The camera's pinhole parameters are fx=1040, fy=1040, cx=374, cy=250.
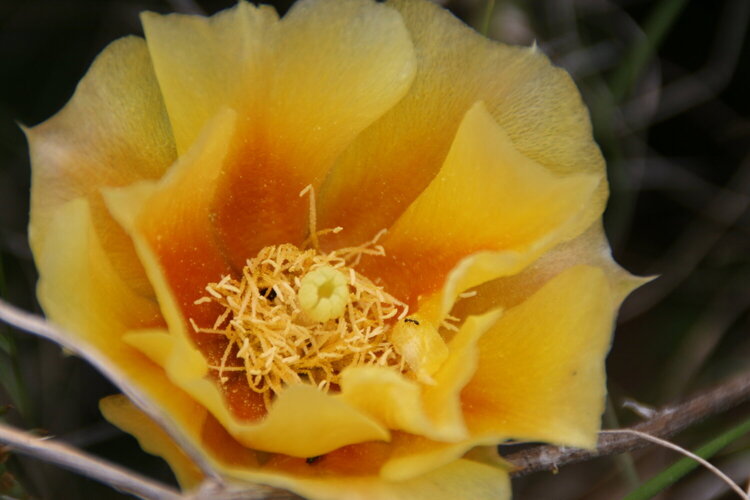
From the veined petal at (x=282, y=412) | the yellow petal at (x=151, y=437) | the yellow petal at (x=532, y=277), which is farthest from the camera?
the yellow petal at (x=532, y=277)

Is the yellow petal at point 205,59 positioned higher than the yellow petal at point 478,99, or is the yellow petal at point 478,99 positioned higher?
the yellow petal at point 205,59

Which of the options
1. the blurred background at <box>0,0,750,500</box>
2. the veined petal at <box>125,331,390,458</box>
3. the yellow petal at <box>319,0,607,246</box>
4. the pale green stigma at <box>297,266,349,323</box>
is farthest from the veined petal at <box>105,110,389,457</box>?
the blurred background at <box>0,0,750,500</box>

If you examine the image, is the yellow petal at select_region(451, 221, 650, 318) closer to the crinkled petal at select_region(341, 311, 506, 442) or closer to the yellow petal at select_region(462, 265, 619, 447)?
the yellow petal at select_region(462, 265, 619, 447)

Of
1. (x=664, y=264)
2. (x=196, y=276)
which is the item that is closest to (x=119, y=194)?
(x=196, y=276)

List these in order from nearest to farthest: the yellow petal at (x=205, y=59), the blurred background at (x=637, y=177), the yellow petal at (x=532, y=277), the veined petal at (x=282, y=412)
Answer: the veined petal at (x=282, y=412)
the yellow petal at (x=205, y=59)
the yellow petal at (x=532, y=277)
the blurred background at (x=637, y=177)

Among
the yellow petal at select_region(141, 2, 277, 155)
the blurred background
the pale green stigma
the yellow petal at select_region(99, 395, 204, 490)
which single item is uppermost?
the yellow petal at select_region(141, 2, 277, 155)

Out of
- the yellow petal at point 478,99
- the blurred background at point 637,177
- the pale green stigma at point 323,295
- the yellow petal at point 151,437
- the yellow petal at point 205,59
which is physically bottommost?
the blurred background at point 637,177

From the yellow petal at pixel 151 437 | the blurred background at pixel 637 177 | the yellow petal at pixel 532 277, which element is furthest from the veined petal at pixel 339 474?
the blurred background at pixel 637 177

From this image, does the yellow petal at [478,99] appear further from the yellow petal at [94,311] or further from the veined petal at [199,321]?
the yellow petal at [94,311]

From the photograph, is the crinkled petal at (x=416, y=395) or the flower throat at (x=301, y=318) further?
the flower throat at (x=301, y=318)
